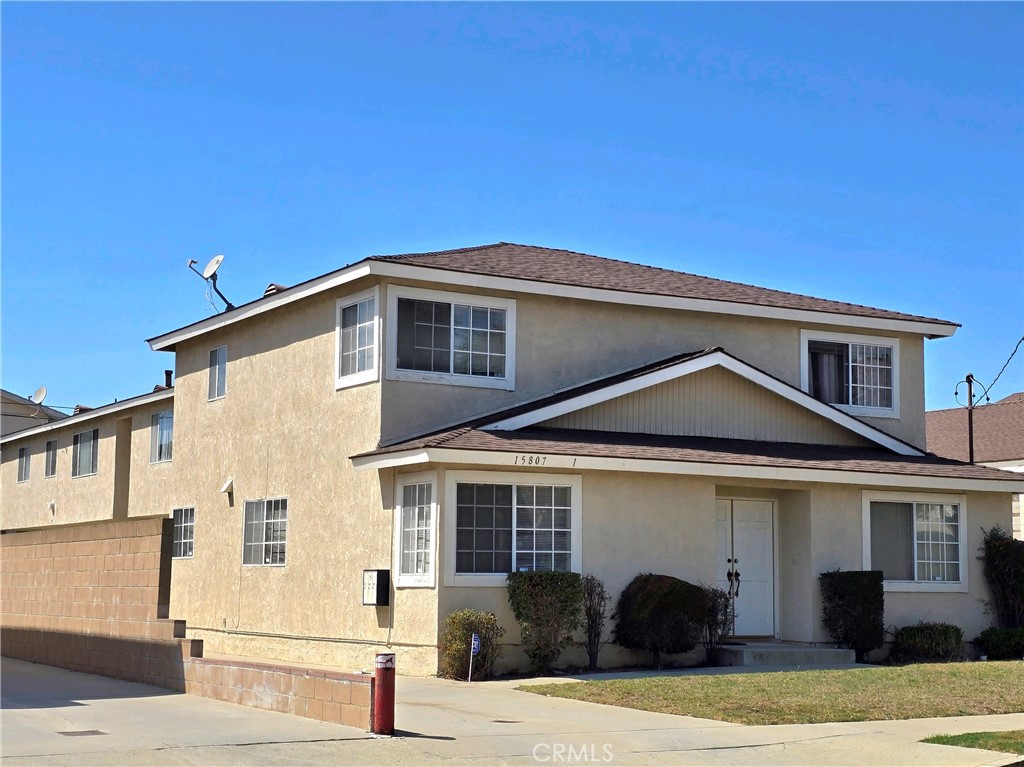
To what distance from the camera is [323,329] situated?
21047mm

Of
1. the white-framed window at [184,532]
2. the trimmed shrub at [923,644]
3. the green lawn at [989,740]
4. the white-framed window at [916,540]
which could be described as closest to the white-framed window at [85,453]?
the white-framed window at [184,532]

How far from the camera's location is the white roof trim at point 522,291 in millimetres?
19312

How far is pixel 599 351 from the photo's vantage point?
70.6 feet

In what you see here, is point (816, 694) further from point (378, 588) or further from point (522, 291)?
point (522, 291)

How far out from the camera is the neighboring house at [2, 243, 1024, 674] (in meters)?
18.7

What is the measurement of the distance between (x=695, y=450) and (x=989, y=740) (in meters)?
8.58

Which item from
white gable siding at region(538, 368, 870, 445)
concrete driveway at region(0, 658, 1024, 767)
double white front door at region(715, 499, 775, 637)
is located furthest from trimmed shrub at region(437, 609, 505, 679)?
double white front door at region(715, 499, 775, 637)

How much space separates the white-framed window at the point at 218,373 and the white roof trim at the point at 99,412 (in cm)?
298

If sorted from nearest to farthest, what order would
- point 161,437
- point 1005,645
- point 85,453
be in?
point 1005,645
point 161,437
point 85,453

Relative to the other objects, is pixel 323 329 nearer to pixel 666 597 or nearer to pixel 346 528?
pixel 346 528

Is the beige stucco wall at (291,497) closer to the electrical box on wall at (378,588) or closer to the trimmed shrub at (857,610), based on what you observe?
the electrical box on wall at (378,588)

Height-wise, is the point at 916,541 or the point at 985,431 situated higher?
the point at 985,431

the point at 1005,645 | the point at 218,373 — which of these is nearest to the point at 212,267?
the point at 218,373

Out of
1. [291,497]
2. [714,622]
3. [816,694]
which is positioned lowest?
[816,694]
